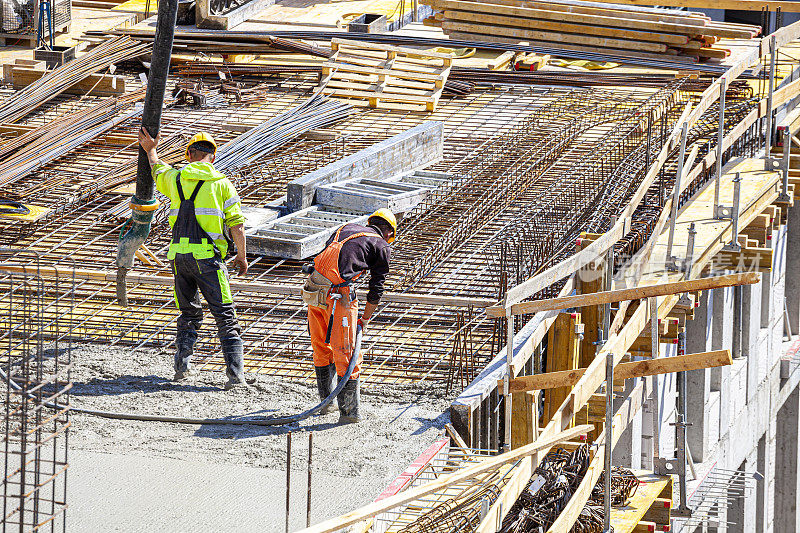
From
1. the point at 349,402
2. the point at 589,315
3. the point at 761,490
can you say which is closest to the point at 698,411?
the point at 761,490

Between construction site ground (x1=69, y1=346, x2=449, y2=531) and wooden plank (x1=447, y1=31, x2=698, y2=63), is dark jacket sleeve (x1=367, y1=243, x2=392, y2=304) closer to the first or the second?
construction site ground (x1=69, y1=346, x2=449, y2=531)

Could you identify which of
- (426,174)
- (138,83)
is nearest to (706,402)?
(426,174)

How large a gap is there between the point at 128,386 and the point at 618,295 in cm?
385

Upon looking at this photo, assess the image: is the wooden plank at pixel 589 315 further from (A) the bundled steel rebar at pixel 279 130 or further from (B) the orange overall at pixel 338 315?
(A) the bundled steel rebar at pixel 279 130

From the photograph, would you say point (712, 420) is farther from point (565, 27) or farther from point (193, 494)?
point (193, 494)

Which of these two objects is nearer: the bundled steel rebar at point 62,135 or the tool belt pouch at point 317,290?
the tool belt pouch at point 317,290

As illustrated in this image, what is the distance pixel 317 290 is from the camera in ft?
30.6

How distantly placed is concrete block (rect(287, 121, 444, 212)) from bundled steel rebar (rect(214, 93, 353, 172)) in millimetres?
1397

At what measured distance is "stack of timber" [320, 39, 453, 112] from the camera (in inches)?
769

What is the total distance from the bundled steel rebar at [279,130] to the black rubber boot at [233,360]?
20.3 ft

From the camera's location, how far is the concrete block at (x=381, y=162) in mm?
14664

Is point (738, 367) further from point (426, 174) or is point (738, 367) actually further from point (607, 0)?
point (607, 0)

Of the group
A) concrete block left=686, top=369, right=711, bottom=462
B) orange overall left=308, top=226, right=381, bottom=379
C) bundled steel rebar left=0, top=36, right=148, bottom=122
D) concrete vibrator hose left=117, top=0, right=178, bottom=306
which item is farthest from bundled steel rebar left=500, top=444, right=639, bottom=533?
bundled steel rebar left=0, top=36, right=148, bottom=122

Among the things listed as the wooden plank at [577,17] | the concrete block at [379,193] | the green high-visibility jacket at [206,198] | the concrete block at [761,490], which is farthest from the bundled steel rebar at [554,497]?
the wooden plank at [577,17]
